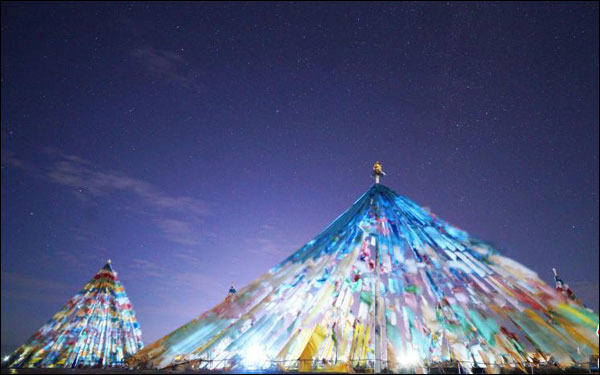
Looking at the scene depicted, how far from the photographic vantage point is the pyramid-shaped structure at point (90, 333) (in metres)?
10.2

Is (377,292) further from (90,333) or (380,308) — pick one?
(90,333)

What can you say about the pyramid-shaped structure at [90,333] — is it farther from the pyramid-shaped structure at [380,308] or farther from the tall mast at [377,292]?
the tall mast at [377,292]

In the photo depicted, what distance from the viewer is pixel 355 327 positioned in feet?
23.5

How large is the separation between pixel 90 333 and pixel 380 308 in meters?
10.5

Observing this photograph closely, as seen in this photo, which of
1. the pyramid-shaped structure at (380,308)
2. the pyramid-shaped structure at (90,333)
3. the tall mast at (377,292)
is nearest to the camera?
the tall mast at (377,292)

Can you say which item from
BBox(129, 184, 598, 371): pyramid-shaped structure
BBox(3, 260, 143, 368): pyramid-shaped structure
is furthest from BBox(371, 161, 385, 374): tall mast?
BBox(3, 260, 143, 368): pyramid-shaped structure

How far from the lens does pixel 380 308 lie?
630cm

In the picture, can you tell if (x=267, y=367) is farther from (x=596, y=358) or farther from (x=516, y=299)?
(x=596, y=358)

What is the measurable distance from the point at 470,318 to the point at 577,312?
1.90 m

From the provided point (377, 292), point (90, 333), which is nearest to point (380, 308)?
point (377, 292)

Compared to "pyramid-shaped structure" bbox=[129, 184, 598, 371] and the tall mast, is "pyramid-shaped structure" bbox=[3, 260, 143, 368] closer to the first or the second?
"pyramid-shaped structure" bbox=[129, 184, 598, 371]

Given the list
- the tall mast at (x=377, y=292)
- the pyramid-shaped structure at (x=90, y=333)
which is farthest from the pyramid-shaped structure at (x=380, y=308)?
the pyramid-shaped structure at (x=90, y=333)

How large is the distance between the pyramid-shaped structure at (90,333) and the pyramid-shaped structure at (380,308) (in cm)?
532

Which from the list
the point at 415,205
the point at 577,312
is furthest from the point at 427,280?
the point at 577,312
